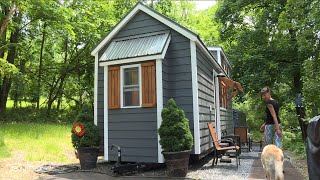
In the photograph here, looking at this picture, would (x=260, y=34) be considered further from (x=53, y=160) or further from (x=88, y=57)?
(x=53, y=160)

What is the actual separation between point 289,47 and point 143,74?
10.9m

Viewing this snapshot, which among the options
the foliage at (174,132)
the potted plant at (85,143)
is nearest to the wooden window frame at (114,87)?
the potted plant at (85,143)

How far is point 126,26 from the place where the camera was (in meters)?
8.34

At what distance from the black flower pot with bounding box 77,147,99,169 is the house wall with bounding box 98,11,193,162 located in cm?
51

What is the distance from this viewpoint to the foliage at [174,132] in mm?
6250

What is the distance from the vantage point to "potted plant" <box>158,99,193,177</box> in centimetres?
621

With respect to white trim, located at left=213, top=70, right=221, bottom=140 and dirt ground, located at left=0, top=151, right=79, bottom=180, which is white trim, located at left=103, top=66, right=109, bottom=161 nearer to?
dirt ground, located at left=0, top=151, right=79, bottom=180

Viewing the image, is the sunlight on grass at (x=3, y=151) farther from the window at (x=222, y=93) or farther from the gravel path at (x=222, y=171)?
the window at (x=222, y=93)

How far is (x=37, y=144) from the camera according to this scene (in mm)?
9789

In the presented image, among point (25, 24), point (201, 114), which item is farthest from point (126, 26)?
point (25, 24)

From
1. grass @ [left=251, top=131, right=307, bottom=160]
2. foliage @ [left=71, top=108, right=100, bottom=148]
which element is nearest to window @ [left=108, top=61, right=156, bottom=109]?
foliage @ [left=71, top=108, right=100, bottom=148]

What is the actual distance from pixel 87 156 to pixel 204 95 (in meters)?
3.55

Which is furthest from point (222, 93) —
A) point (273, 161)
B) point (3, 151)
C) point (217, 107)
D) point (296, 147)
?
point (3, 151)

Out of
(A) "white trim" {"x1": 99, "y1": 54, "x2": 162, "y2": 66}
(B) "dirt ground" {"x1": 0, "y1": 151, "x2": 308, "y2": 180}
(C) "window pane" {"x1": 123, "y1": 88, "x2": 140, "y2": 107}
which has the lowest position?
(B) "dirt ground" {"x1": 0, "y1": 151, "x2": 308, "y2": 180}
